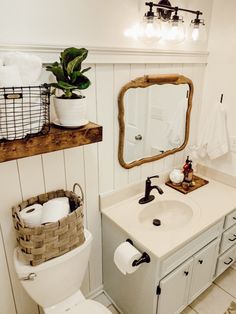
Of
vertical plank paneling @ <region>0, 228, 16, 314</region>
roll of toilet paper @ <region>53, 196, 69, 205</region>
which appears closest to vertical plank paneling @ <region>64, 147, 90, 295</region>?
roll of toilet paper @ <region>53, 196, 69, 205</region>

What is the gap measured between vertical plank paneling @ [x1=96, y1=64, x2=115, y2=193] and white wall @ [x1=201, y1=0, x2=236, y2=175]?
99 centimetres

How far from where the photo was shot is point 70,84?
1083 mm

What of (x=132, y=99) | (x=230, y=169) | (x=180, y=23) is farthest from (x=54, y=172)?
(x=230, y=169)

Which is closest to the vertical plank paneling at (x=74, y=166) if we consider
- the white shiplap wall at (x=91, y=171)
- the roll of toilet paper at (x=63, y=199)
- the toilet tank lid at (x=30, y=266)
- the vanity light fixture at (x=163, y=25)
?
the white shiplap wall at (x=91, y=171)

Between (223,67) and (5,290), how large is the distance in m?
2.14

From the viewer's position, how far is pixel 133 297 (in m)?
1.62

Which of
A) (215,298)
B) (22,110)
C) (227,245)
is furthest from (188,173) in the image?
(22,110)

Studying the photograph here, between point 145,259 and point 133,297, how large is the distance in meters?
0.42

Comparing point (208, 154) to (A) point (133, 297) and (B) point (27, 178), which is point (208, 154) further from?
(B) point (27, 178)

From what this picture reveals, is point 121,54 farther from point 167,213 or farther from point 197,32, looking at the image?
point 167,213

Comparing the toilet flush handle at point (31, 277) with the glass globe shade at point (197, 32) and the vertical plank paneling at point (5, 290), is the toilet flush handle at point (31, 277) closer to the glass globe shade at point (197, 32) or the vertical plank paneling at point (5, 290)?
the vertical plank paneling at point (5, 290)

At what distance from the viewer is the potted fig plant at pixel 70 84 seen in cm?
105

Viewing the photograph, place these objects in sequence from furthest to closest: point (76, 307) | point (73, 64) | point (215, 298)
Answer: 1. point (215, 298)
2. point (76, 307)
3. point (73, 64)

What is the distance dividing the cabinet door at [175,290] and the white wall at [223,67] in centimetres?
93
